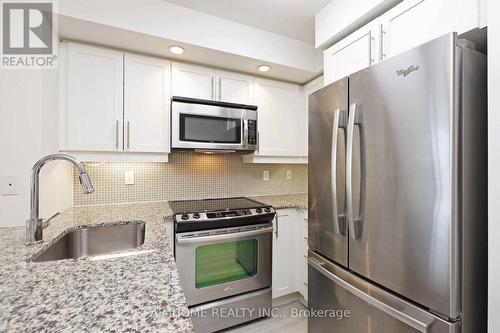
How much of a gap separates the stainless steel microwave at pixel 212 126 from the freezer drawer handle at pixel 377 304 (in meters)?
1.16

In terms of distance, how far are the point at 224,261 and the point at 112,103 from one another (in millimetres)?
1484

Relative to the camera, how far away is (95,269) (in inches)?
30.1

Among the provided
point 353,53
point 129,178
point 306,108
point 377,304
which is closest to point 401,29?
point 353,53

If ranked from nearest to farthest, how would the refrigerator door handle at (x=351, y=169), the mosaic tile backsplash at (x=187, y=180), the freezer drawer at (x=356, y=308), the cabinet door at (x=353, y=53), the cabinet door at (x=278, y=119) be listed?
the freezer drawer at (x=356, y=308) → the refrigerator door handle at (x=351, y=169) → the cabinet door at (x=353, y=53) → the mosaic tile backsplash at (x=187, y=180) → the cabinet door at (x=278, y=119)

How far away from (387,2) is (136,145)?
6.18ft

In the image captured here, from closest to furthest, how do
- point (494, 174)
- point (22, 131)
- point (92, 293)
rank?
point (92, 293) → point (494, 174) → point (22, 131)

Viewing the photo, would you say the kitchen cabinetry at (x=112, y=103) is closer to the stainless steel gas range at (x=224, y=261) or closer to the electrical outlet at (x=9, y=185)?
the electrical outlet at (x=9, y=185)

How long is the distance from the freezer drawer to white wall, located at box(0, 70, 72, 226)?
1.69m

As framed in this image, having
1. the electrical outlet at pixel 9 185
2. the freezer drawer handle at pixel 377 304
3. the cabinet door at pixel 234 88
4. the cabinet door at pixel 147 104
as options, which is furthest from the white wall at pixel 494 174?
the electrical outlet at pixel 9 185

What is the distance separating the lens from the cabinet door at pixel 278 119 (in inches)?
88.5

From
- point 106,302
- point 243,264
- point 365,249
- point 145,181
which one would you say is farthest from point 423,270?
point 145,181

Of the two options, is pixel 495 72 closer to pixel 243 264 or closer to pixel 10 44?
pixel 243 264

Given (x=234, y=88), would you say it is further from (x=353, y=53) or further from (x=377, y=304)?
(x=377, y=304)

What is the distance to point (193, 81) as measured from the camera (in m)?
Result: 1.97
